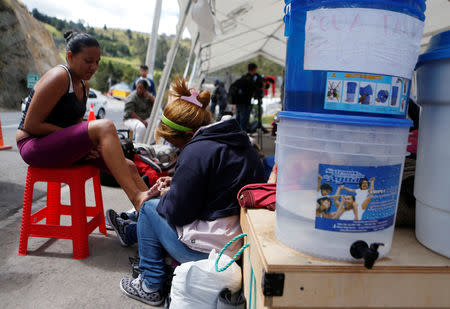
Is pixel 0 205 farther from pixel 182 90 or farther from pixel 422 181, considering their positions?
pixel 422 181

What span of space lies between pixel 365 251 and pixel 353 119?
1.18 ft

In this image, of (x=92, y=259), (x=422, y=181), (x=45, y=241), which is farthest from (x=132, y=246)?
(x=422, y=181)

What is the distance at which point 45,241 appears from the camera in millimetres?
2383

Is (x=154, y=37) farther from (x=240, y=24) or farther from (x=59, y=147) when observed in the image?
(x=59, y=147)

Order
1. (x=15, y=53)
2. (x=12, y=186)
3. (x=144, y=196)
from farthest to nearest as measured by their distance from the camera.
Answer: (x=15, y=53)
(x=12, y=186)
(x=144, y=196)

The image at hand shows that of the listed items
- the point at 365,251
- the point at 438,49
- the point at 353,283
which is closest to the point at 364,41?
the point at 438,49

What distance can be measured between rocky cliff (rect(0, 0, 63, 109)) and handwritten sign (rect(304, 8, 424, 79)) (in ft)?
79.2

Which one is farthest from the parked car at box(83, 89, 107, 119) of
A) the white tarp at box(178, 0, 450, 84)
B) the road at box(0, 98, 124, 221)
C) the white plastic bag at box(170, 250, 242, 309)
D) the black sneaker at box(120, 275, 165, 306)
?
the white plastic bag at box(170, 250, 242, 309)

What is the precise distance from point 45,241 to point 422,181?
2.46m

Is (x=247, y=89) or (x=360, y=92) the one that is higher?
(x=247, y=89)

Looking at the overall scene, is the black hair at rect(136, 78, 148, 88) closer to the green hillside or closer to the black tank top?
the green hillside

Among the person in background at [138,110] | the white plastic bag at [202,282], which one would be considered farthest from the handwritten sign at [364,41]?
the person in background at [138,110]

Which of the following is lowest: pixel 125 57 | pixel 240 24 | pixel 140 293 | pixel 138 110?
pixel 140 293

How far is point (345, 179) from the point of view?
0.88 metres
